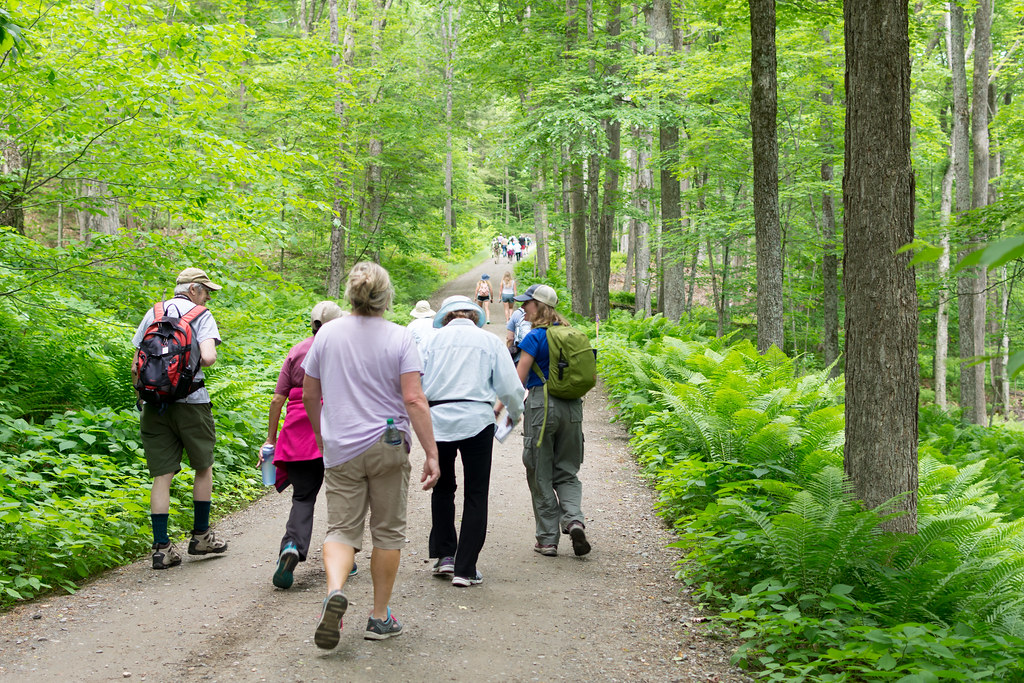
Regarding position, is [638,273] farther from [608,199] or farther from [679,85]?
[679,85]

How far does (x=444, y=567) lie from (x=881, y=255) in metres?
3.68

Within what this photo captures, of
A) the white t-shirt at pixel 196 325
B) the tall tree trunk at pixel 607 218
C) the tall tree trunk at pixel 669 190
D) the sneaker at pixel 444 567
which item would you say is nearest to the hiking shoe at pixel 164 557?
the white t-shirt at pixel 196 325

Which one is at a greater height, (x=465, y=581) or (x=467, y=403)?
(x=467, y=403)

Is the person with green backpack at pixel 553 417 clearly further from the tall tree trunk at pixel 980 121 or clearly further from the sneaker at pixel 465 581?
the tall tree trunk at pixel 980 121

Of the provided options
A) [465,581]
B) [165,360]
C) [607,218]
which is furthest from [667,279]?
[165,360]

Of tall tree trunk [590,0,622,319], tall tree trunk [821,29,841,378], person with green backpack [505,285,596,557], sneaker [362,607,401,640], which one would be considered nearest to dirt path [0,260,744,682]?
sneaker [362,607,401,640]

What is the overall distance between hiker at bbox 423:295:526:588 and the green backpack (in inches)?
24.3

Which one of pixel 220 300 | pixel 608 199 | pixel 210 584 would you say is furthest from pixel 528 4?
pixel 210 584

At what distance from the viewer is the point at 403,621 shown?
4707mm

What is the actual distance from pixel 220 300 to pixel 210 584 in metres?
9.90

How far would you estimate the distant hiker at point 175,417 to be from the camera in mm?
5539

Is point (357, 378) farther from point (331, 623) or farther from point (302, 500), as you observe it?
point (302, 500)

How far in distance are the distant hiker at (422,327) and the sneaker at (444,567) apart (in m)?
1.51

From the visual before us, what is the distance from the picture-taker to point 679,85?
14.4 m
